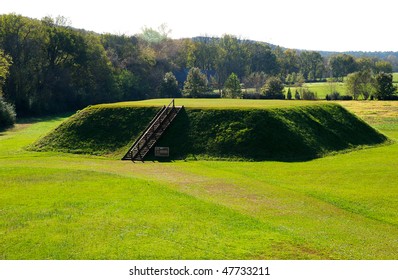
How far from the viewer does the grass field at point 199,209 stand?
19.7m

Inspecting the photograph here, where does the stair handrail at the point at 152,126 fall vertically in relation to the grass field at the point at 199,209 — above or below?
above

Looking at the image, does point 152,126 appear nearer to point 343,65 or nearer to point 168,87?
point 168,87

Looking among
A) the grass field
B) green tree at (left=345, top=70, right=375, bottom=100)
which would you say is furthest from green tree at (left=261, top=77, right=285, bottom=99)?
the grass field

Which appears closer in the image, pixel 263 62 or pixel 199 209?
pixel 199 209

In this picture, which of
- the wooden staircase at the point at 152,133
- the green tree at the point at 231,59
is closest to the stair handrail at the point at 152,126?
the wooden staircase at the point at 152,133

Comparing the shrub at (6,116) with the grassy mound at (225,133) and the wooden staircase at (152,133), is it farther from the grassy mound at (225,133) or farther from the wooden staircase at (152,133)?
the wooden staircase at (152,133)

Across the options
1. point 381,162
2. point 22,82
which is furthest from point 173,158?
point 22,82

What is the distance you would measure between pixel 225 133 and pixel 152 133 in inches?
314

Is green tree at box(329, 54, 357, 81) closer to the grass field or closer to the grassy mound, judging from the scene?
the grassy mound

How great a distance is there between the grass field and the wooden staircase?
8.81 ft

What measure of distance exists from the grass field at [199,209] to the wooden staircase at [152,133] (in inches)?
106

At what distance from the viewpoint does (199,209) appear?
85.5 ft

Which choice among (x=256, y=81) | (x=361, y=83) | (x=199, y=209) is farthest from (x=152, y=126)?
(x=256, y=81)

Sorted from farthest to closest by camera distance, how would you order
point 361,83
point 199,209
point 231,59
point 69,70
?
point 231,59
point 361,83
point 69,70
point 199,209
